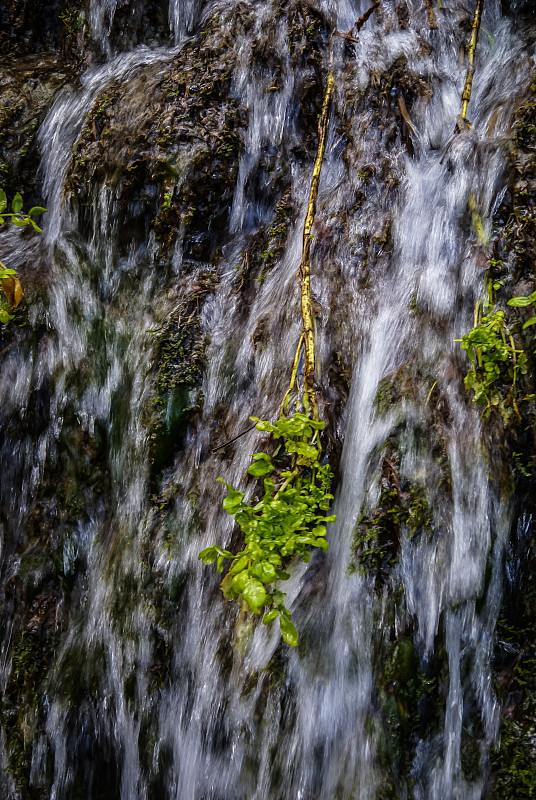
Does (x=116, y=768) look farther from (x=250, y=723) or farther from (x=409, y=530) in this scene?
(x=409, y=530)

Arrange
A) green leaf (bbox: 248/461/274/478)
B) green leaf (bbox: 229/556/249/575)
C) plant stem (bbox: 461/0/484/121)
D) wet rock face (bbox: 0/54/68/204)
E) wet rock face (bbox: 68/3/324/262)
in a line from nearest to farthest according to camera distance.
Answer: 1. green leaf (bbox: 229/556/249/575)
2. green leaf (bbox: 248/461/274/478)
3. plant stem (bbox: 461/0/484/121)
4. wet rock face (bbox: 68/3/324/262)
5. wet rock face (bbox: 0/54/68/204)

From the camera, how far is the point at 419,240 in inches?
139

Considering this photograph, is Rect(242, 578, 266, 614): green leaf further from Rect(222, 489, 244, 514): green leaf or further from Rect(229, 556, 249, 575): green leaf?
Rect(222, 489, 244, 514): green leaf

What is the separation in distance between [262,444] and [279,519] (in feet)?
2.24

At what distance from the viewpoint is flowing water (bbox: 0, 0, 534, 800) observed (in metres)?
2.67

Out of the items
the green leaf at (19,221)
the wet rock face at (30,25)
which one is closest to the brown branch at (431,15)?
the green leaf at (19,221)

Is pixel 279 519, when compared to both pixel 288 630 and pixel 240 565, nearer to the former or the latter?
pixel 240 565

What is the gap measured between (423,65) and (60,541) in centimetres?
365

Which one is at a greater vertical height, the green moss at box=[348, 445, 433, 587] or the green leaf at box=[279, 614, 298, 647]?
the green moss at box=[348, 445, 433, 587]

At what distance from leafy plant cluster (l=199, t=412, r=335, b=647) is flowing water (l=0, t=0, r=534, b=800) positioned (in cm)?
31

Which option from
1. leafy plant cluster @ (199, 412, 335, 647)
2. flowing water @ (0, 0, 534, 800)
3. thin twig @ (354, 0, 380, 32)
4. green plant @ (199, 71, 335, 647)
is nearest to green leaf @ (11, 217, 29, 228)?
flowing water @ (0, 0, 534, 800)

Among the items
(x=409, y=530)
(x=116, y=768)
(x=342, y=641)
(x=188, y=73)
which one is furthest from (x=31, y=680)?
(x=188, y=73)

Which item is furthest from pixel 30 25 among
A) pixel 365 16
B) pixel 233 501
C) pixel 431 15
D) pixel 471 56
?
pixel 233 501

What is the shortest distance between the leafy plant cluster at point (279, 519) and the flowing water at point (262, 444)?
308 millimetres
